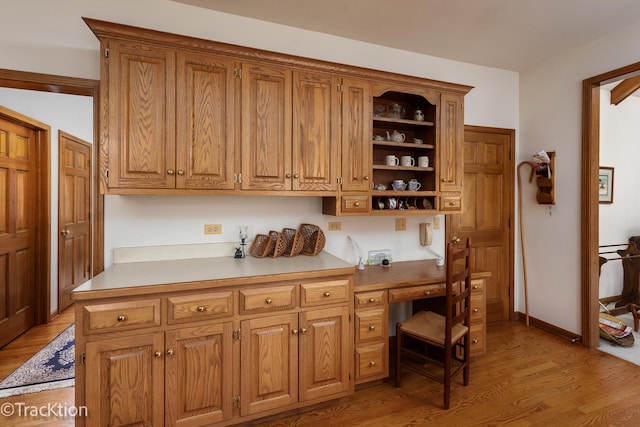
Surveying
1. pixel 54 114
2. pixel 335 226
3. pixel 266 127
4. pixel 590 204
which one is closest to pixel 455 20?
pixel 266 127

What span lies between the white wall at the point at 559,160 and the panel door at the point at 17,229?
201 inches

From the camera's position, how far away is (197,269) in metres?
2.04

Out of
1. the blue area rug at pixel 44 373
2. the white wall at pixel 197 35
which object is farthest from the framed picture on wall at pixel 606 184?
the blue area rug at pixel 44 373

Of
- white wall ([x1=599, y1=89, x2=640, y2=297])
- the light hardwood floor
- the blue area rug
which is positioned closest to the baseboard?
the light hardwood floor

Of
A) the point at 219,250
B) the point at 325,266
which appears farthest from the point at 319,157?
the point at 219,250

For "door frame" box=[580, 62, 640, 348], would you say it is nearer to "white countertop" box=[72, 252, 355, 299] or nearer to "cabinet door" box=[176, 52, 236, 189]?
"white countertop" box=[72, 252, 355, 299]

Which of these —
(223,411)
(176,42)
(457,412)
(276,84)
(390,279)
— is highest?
(176,42)

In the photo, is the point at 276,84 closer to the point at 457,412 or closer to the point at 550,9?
the point at 550,9

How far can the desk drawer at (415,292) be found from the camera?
2.35 meters

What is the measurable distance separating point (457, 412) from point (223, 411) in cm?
148

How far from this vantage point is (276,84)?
7.44ft

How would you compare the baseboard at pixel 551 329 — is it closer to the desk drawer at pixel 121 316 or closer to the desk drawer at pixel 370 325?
the desk drawer at pixel 370 325

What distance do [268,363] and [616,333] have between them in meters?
3.34

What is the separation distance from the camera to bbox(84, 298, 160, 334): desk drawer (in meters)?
1.62
